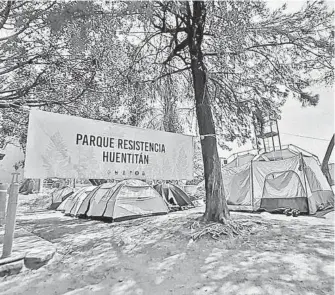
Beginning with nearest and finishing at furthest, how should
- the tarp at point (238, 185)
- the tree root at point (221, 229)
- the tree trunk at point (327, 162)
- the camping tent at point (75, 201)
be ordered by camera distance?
1. the tree root at point (221, 229)
2. the tarp at point (238, 185)
3. the camping tent at point (75, 201)
4. the tree trunk at point (327, 162)

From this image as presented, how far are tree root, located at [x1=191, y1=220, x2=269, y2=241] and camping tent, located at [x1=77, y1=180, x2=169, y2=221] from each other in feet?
9.81

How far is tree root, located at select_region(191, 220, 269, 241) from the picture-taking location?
450 centimetres

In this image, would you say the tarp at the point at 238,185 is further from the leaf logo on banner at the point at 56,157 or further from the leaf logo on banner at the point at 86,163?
the leaf logo on banner at the point at 56,157

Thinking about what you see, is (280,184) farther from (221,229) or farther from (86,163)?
(86,163)

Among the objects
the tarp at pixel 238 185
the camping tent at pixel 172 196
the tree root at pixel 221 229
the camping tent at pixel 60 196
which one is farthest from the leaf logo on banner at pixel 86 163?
the camping tent at pixel 60 196

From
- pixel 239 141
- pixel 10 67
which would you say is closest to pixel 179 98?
pixel 239 141

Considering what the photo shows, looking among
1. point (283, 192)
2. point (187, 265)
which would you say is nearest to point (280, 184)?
point (283, 192)

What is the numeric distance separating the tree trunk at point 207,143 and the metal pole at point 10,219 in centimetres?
332

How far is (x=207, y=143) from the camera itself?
530cm

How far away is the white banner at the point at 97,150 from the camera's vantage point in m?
3.52

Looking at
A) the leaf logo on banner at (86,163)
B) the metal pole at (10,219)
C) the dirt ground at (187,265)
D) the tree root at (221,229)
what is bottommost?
the dirt ground at (187,265)

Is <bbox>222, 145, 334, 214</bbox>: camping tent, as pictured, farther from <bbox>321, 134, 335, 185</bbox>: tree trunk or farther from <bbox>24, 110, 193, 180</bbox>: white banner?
<bbox>24, 110, 193, 180</bbox>: white banner

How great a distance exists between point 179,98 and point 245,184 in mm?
4315

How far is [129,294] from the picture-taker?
257 cm
